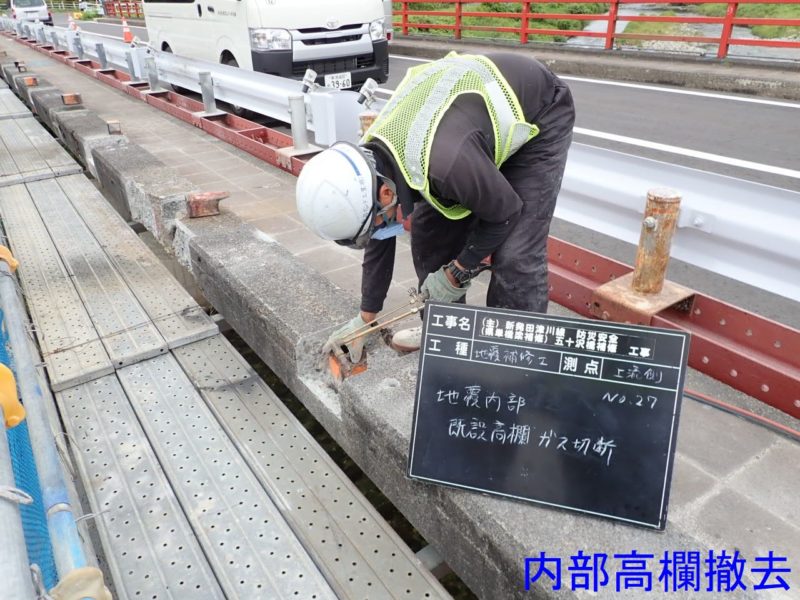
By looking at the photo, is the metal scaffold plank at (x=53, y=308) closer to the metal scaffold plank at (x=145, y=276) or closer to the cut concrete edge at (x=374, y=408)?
the metal scaffold plank at (x=145, y=276)

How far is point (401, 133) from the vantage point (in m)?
2.19

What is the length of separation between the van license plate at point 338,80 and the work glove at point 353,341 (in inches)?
246

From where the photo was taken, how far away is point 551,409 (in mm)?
1855

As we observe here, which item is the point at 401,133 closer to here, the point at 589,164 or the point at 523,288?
the point at 523,288

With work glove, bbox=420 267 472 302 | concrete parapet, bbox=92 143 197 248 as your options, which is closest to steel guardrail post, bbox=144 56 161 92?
concrete parapet, bbox=92 143 197 248

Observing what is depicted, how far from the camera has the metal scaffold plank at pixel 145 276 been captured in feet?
11.8

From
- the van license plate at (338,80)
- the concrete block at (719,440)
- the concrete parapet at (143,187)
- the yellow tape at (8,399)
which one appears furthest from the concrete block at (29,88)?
the concrete block at (719,440)

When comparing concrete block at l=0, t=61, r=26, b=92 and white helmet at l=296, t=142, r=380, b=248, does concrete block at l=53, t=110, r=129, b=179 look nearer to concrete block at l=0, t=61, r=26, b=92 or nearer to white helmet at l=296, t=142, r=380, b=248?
white helmet at l=296, t=142, r=380, b=248

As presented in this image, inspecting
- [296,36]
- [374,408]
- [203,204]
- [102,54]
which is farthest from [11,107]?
[374,408]

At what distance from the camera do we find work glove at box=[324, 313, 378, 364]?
2.69 meters

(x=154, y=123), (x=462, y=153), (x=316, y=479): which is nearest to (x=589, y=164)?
(x=462, y=153)

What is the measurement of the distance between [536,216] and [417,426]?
43.5 inches

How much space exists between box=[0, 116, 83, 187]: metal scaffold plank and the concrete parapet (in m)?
0.46

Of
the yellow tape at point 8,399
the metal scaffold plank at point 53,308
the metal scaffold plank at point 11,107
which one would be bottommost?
the metal scaffold plank at point 53,308
